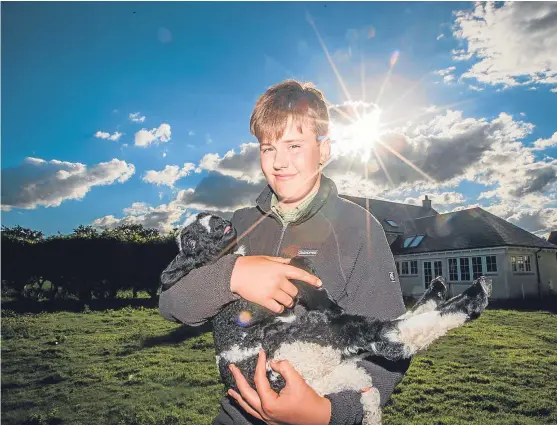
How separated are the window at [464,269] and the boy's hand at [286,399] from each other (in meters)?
31.7

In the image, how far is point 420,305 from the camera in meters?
2.03

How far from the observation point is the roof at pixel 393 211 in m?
37.5

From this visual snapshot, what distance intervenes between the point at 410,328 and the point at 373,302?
0.26m

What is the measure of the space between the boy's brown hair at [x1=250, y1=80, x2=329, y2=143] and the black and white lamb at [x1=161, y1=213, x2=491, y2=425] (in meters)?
0.86

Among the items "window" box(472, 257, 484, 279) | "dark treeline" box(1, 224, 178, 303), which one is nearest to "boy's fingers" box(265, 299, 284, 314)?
→ "dark treeline" box(1, 224, 178, 303)

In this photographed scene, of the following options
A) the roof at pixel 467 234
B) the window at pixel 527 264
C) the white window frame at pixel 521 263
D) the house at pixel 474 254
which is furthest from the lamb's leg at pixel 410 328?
the window at pixel 527 264

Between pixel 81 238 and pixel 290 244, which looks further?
pixel 81 238

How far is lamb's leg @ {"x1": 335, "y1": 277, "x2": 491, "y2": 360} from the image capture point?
5.97ft

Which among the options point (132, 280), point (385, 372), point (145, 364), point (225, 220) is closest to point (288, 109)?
point (225, 220)

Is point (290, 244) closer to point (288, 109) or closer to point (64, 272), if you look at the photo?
point (288, 109)

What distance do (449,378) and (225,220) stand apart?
908 cm

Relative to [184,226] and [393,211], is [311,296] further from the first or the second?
[393,211]

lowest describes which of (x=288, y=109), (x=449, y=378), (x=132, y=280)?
(x=449, y=378)

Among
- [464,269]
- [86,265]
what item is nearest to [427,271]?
[464,269]
